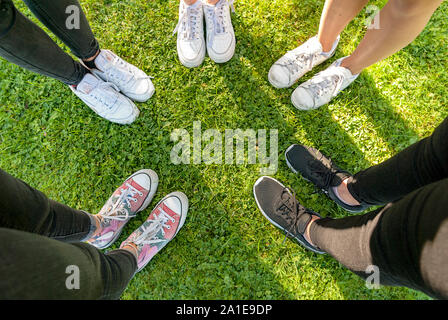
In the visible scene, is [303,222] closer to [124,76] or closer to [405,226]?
[405,226]

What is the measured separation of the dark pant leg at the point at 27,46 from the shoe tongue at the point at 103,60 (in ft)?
1.17

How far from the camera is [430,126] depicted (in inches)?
101

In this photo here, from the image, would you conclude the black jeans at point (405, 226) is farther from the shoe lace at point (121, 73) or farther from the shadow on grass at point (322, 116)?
the shoe lace at point (121, 73)

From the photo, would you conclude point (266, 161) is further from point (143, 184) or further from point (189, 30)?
point (189, 30)

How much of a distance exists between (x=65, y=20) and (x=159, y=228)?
1697mm

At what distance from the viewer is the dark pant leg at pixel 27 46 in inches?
56.0

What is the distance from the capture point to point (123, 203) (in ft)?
7.59

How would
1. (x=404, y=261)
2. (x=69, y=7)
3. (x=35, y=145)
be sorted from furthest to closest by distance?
(x=35, y=145) < (x=69, y=7) < (x=404, y=261)

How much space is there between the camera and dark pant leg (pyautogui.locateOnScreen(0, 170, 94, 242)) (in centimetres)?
119

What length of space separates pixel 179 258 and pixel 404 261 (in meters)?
1.79

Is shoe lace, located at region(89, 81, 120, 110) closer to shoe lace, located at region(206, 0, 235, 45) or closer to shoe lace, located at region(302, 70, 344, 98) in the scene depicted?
shoe lace, located at region(206, 0, 235, 45)

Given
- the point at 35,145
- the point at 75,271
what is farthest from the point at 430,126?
the point at 35,145

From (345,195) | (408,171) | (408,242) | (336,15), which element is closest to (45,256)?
(408,242)

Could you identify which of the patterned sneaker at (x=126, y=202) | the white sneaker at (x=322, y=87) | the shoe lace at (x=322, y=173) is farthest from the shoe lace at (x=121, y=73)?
the shoe lace at (x=322, y=173)
